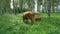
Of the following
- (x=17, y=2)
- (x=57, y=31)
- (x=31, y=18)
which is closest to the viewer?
(x=57, y=31)

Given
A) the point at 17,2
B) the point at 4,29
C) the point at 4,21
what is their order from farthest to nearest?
1. the point at 17,2
2. the point at 4,21
3. the point at 4,29

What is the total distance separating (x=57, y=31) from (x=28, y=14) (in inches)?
206

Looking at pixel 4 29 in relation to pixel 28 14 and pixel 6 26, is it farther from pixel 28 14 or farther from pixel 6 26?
pixel 28 14

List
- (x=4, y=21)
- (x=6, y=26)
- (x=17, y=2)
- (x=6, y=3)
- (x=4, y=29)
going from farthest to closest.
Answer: (x=17, y=2), (x=6, y=3), (x=4, y=21), (x=6, y=26), (x=4, y=29)

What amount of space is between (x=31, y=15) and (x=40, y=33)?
15.5ft

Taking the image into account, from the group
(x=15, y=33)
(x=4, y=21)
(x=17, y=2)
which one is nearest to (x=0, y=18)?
(x=4, y=21)

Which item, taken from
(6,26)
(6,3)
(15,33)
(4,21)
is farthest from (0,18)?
(6,3)

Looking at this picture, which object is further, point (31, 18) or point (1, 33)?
point (31, 18)

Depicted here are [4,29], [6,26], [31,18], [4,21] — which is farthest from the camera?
[31,18]

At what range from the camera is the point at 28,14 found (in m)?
13.3

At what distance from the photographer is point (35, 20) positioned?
45.1ft

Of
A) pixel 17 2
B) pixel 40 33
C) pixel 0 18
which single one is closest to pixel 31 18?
pixel 0 18

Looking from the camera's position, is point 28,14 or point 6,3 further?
point 6,3

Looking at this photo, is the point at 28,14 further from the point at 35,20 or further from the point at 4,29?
the point at 4,29
